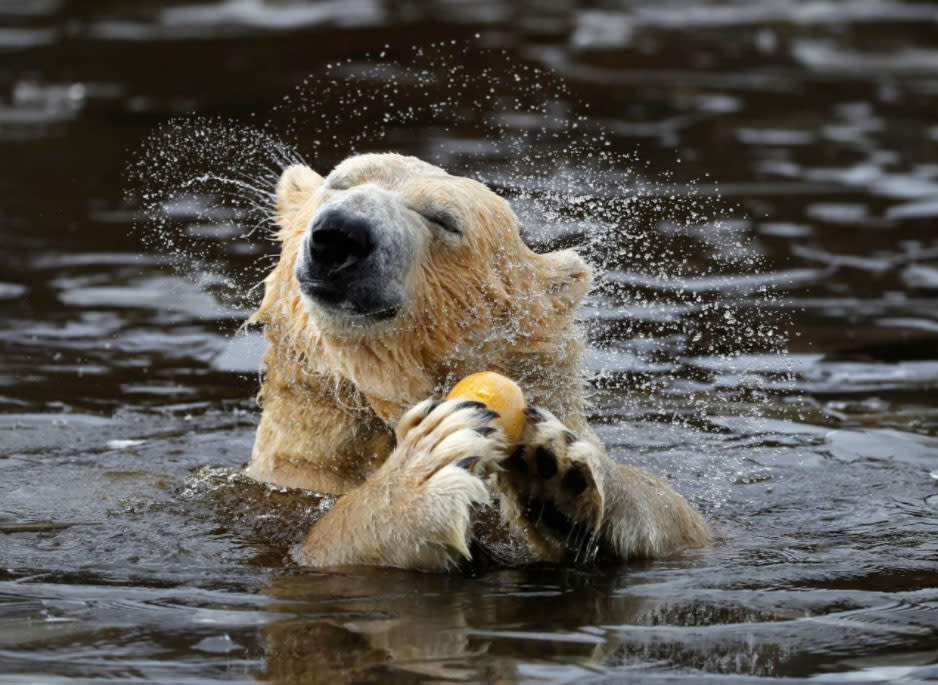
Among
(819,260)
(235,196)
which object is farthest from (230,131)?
(819,260)

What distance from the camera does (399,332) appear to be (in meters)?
4.55

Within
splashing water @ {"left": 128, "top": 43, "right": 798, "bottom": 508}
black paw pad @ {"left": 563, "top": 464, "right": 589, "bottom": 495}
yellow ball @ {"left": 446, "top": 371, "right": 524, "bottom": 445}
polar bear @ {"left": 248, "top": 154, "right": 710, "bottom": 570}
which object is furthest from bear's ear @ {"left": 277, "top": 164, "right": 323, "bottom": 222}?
black paw pad @ {"left": 563, "top": 464, "right": 589, "bottom": 495}

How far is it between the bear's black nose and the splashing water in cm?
96

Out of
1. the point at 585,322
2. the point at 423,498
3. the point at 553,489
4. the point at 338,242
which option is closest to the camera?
the point at 423,498

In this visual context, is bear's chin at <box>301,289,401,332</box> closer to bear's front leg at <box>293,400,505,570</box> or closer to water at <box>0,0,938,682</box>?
bear's front leg at <box>293,400,505,570</box>

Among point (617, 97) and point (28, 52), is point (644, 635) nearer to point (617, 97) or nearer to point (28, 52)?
point (617, 97)

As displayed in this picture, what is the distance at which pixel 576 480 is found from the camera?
→ 13.6 feet

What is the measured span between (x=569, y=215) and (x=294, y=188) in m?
2.75

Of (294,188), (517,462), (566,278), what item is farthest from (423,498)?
A: (294,188)

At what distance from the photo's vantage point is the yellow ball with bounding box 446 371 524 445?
4094 mm

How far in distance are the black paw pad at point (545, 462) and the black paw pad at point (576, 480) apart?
40 millimetres

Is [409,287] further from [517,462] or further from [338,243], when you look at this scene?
[517,462]

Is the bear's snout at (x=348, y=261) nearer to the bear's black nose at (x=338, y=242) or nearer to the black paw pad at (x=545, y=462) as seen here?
the bear's black nose at (x=338, y=242)

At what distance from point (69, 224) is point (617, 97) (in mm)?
5272
